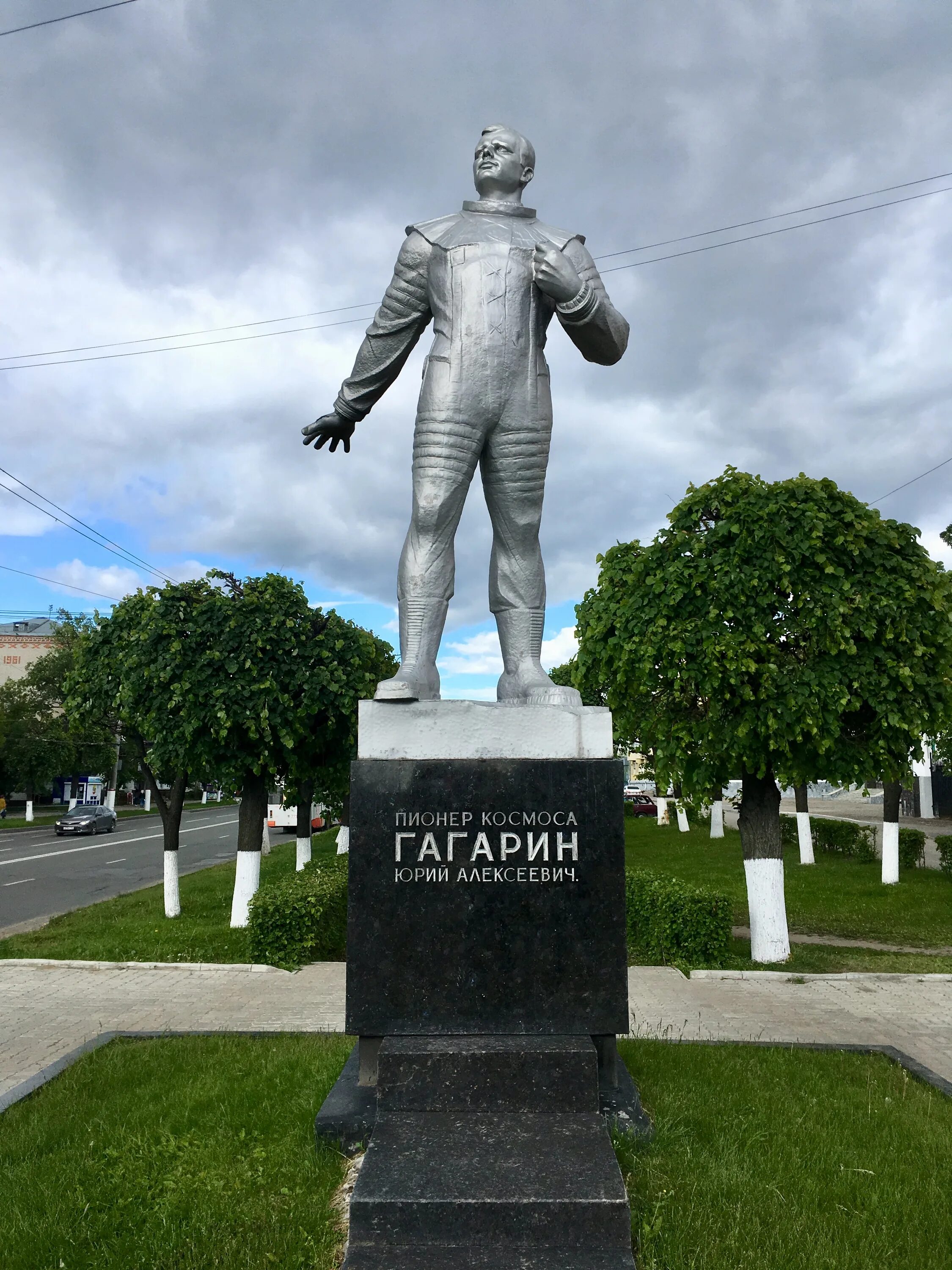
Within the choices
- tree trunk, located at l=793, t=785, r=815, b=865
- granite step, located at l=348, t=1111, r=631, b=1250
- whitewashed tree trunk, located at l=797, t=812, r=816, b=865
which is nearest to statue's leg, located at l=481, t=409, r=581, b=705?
granite step, located at l=348, t=1111, r=631, b=1250

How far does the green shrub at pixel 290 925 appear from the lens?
8.83m

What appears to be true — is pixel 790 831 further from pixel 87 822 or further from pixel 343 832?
pixel 87 822

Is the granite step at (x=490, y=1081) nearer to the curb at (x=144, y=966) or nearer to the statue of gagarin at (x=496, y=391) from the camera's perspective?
the statue of gagarin at (x=496, y=391)

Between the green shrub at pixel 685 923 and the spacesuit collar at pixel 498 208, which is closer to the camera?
the spacesuit collar at pixel 498 208

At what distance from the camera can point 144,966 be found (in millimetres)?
8758

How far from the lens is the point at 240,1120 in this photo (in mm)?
3879

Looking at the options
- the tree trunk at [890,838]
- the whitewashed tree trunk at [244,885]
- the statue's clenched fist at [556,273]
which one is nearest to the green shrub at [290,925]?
the whitewashed tree trunk at [244,885]

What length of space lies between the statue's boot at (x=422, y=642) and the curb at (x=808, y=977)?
18.4ft

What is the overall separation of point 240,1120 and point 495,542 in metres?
2.72

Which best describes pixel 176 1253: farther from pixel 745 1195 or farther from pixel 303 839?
pixel 303 839

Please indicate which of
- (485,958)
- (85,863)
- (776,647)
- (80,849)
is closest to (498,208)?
(485,958)

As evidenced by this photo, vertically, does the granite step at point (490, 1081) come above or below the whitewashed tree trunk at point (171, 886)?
above

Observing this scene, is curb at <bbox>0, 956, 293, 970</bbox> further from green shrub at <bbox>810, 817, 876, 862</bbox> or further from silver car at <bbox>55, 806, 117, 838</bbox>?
silver car at <bbox>55, 806, 117, 838</bbox>

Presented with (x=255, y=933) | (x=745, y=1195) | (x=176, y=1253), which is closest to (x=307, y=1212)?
(x=176, y=1253)
